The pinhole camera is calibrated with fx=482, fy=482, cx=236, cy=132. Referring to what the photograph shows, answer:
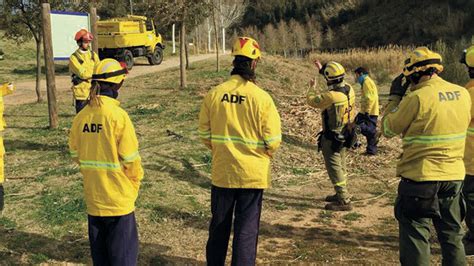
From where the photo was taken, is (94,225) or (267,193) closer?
(94,225)

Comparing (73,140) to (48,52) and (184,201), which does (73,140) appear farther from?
(48,52)

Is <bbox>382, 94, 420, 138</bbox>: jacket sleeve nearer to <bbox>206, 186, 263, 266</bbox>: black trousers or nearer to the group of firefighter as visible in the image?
the group of firefighter

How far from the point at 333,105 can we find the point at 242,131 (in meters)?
2.71

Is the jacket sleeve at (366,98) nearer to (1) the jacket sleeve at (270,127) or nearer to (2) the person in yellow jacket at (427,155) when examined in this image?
(2) the person in yellow jacket at (427,155)

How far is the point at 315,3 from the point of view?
80.6 m

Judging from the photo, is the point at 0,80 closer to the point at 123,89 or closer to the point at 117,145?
the point at 123,89

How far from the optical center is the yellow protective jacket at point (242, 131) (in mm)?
4004

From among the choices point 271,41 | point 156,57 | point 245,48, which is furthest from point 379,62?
point 271,41

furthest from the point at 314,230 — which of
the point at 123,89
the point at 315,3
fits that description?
the point at 315,3

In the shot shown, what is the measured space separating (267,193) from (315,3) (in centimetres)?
7780

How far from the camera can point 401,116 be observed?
3879 millimetres

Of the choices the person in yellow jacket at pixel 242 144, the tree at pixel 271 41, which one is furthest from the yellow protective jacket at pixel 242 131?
the tree at pixel 271 41

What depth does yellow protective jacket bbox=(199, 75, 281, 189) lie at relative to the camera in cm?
400

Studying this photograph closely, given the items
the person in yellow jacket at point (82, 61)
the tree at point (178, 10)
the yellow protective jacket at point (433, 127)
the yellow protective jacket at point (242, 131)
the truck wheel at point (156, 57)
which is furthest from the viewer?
the truck wheel at point (156, 57)
